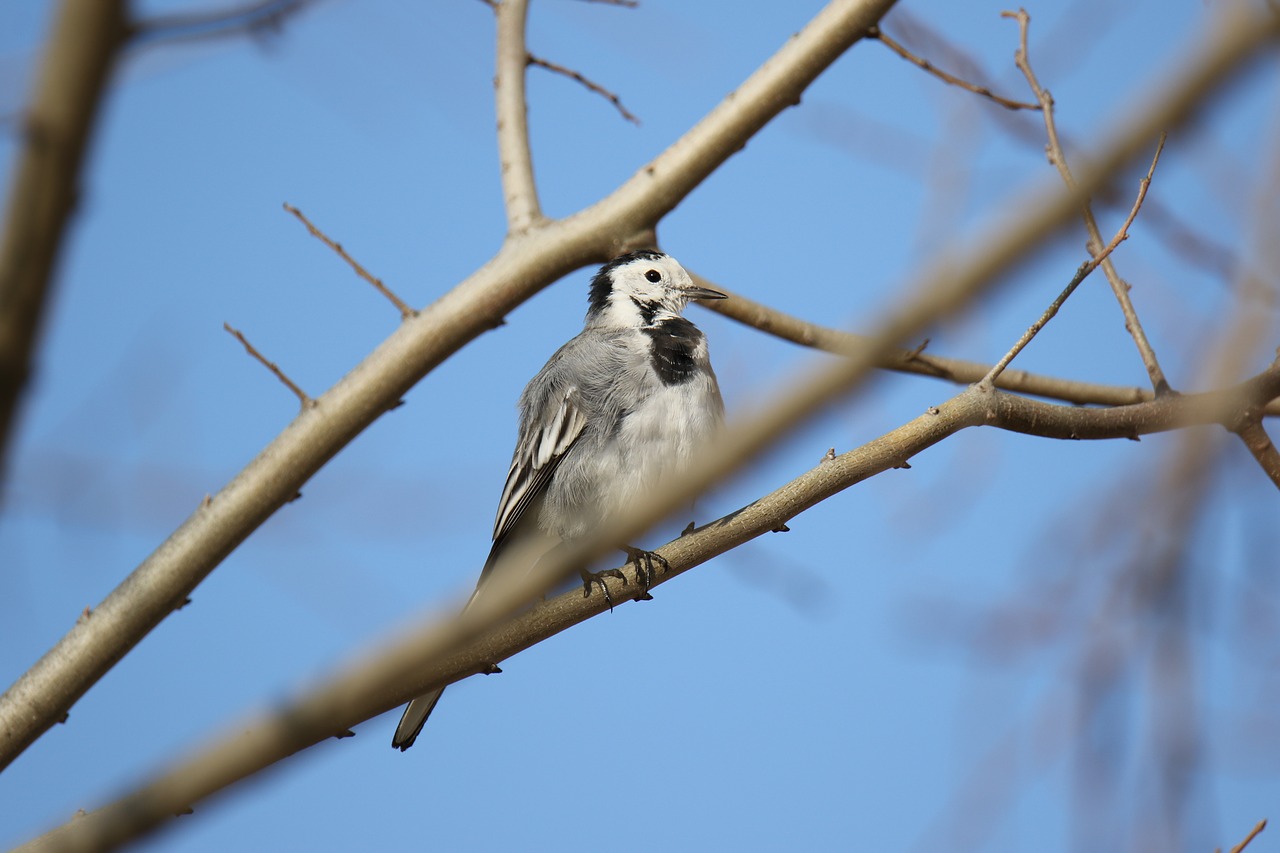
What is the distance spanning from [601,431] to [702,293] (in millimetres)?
1045

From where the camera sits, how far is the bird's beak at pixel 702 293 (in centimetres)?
545

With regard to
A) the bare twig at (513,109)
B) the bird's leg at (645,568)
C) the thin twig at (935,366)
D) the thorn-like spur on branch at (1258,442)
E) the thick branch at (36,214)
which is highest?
the bare twig at (513,109)

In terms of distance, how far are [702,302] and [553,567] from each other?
3.83 meters

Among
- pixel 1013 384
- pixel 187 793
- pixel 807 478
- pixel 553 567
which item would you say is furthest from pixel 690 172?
pixel 187 793

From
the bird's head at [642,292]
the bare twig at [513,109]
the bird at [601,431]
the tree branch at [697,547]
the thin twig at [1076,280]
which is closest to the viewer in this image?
the tree branch at [697,547]

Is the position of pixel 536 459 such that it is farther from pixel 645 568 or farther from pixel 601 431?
pixel 645 568

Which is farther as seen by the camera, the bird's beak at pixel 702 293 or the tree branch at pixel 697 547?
the bird's beak at pixel 702 293

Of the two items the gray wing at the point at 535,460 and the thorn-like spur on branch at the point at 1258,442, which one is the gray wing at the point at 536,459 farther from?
the thorn-like spur on branch at the point at 1258,442

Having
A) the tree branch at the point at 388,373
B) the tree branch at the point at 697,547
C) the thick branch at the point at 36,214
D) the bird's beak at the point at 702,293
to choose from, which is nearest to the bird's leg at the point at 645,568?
the tree branch at the point at 697,547

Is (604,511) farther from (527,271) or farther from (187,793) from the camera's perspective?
(187,793)

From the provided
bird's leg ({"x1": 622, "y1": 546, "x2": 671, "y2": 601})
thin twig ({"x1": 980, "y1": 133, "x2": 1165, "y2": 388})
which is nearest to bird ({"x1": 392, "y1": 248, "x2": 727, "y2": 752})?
bird's leg ({"x1": 622, "y1": 546, "x2": 671, "y2": 601})

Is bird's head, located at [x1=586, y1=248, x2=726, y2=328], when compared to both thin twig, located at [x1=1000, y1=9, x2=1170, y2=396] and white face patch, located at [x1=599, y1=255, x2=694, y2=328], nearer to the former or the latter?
white face patch, located at [x1=599, y1=255, x2=694, y2=328]

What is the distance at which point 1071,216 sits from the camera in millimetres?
1304

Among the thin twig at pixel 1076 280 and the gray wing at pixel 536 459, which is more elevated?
the gray wing at pixel 536 459
